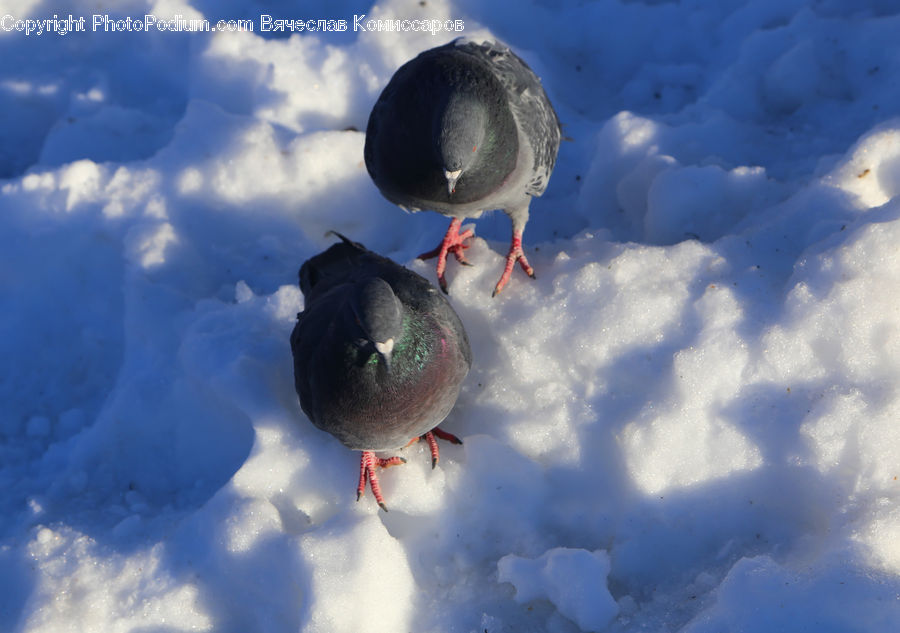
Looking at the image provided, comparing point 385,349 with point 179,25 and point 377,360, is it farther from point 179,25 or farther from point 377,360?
point 179,25

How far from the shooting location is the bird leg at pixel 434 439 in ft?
10.3

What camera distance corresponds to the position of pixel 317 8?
182 inches

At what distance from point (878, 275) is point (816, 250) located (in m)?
0.26

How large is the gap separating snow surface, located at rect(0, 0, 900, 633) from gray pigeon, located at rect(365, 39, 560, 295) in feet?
1.67

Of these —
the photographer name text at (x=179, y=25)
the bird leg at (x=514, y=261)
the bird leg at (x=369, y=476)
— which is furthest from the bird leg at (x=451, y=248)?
the photographer name text at (x=179, y=25)

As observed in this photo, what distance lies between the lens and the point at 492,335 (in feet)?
11.0

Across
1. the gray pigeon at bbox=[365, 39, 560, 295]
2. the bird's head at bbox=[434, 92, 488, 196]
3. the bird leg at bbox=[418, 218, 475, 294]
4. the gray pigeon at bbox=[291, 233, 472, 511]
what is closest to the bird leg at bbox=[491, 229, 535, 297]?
the gray pigeon at bbox=[365, 39, 560, 295]

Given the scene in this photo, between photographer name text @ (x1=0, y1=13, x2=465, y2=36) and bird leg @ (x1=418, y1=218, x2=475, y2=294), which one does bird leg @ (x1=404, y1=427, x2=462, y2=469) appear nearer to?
bird leg @ (x1=418, y1=218, x2=475, y2=294)

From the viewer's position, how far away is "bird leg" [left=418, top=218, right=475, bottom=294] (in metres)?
3.61

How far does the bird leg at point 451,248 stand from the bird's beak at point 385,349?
1.06 metres

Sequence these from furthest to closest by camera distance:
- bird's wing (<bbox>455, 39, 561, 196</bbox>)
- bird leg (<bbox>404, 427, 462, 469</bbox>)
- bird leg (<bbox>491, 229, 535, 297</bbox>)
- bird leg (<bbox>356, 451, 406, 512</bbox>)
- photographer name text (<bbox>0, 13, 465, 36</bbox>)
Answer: photographer name text (<bbox>0, 13, 465, 36</bbox>), bird leg (<bbox>491, 229, 535, 297</bbox>), bird's wing (<bbox>455, 39, 561, 196</bbox>), bird leg (<bbox>404, 427, 462, 469</bbox>), bird leg (<bbox>356, 451, 406, 512</bbox>)

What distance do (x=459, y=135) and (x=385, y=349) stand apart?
92cm

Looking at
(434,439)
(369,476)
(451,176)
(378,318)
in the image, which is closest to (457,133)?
(451,176)

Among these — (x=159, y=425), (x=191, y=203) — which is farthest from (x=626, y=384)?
(x=191, y=203)
